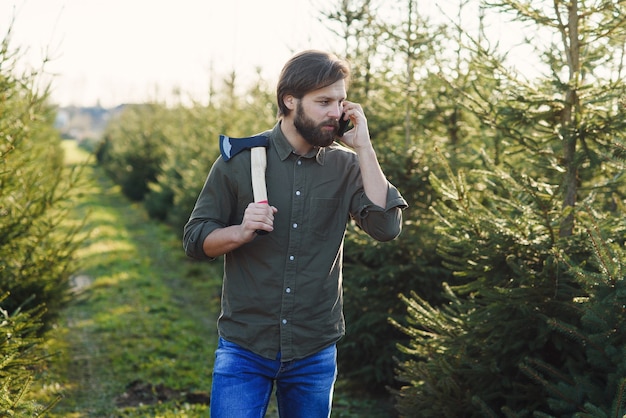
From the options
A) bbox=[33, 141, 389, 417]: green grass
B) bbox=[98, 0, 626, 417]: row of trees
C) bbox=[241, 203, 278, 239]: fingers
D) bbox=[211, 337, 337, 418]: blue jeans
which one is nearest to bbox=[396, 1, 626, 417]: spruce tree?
bbox=[98, 0, 626, 417]: row of trees

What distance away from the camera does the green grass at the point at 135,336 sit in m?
6.10

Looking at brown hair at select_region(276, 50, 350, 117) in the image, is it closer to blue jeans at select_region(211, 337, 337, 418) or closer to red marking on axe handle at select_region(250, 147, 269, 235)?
red marking on axe handle at select_region(250, 147, 269, 235)

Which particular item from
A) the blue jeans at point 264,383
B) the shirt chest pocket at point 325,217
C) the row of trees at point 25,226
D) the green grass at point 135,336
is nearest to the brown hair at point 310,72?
the shirt chest pocket at point 325,217

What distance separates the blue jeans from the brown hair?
111 cm

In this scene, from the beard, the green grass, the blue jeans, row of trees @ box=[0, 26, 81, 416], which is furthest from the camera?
the green grass

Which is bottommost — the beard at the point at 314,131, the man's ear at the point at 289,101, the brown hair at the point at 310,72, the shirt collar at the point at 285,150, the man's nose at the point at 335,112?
the shirt collar at the point at 285,150

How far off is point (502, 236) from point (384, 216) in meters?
1.36

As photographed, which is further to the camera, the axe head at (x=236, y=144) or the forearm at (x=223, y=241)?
the axe head at (x=236, y=144)

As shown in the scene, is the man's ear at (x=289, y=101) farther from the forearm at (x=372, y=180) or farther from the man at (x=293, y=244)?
the forearm at (x=372, y=180)

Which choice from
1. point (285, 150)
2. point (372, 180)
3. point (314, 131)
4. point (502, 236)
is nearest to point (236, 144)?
point (285, 150)

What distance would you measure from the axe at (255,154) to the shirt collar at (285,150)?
5 cm

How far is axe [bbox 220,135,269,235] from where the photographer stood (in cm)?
290

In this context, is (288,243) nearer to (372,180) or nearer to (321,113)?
(372,180)

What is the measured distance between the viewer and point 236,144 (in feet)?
10.1
